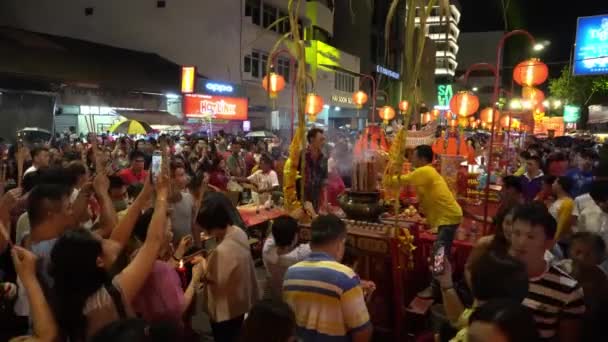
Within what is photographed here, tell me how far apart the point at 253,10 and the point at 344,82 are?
11765mm

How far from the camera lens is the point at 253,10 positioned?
82.5 ft

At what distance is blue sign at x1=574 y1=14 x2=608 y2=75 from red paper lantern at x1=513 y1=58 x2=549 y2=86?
12.6 ft

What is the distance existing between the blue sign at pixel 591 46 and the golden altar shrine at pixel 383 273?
1144 cm

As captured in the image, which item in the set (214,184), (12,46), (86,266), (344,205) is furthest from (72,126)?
(86,266)

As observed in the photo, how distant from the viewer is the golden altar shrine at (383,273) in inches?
176

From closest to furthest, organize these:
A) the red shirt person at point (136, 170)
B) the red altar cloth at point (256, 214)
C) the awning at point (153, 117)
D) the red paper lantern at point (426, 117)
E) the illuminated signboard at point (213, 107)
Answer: the red shirt person at point (136, 170) → the red altar cloth at point (256, 214) → the awning at point (153, 117) → the illuminated signboard at point (213, 107) → the red paper lantern at point (426, 117)

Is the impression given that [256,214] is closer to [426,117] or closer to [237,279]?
[237,279]

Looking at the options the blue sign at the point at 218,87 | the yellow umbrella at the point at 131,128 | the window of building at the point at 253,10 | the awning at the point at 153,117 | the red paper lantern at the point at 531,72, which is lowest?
the yellow umbrella at the point at 131,128

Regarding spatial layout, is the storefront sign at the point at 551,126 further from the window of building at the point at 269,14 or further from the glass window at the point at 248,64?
the glass window at the point at 248,64

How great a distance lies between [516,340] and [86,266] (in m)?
1.88

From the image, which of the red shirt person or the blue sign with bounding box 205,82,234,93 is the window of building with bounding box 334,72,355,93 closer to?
the blue sign with bounding box 205,82,234,93

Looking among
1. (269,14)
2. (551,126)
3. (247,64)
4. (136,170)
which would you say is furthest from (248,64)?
(551,126)

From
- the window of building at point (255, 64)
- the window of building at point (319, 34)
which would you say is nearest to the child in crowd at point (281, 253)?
the window of building at point (255, 64)

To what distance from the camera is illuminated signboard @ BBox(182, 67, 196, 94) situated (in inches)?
731
